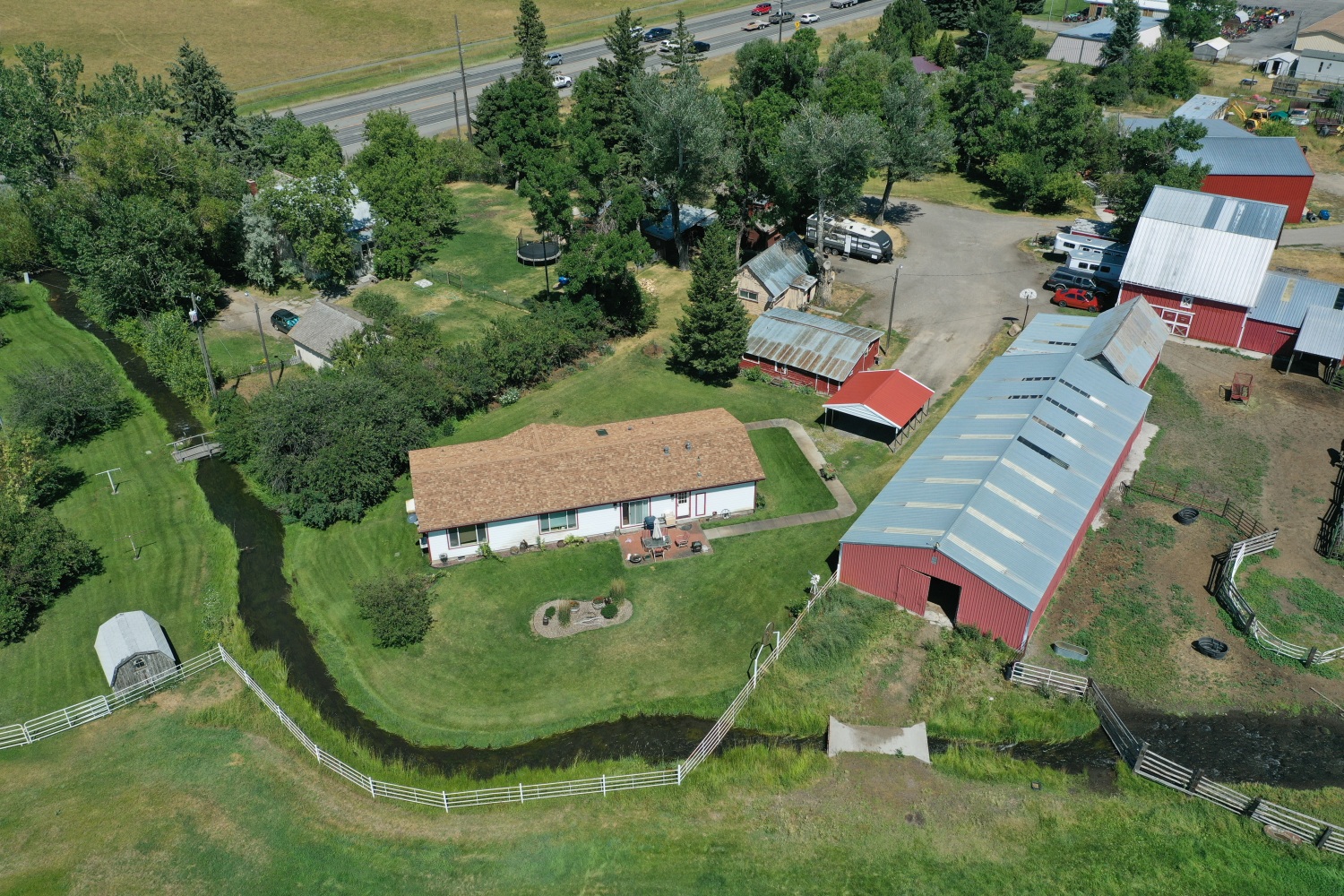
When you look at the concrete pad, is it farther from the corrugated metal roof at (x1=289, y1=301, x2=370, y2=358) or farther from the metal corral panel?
the metal corral panel

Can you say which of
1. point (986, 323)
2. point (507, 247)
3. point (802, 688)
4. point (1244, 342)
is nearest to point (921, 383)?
point (986, 323)

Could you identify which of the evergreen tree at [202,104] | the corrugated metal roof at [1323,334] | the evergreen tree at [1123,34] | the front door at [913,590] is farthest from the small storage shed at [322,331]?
the evergreen tree at [1123,34]

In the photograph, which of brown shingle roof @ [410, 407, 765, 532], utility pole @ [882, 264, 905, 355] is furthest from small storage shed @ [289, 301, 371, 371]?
utility pole @ [882, 264, 905, 355]

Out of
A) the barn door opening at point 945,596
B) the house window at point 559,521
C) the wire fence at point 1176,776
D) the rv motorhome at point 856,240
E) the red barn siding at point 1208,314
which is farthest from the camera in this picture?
the rv motorhome at point 856,240

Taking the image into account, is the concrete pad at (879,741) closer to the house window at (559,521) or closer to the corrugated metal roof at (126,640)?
the house window at (559,521)

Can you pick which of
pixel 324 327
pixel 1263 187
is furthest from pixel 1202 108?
pixel 324 327

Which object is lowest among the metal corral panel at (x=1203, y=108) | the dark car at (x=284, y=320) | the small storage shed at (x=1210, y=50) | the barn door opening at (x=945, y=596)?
the barn door opening at (x=945, y=596)
